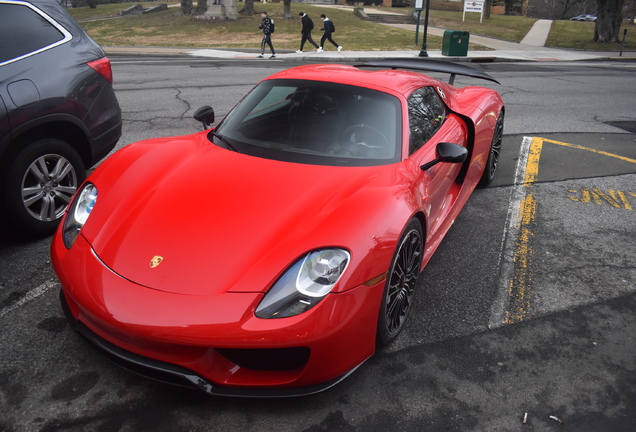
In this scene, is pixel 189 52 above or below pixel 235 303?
below

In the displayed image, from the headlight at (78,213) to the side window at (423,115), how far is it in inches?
78.9

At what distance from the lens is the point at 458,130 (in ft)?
14.9

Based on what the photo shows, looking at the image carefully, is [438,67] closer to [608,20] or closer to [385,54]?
[385,54]

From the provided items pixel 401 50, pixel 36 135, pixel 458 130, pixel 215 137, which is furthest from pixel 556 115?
pixel 401 50

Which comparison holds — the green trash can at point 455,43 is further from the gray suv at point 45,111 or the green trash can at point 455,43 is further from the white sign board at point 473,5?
the white sign board at point 473,5

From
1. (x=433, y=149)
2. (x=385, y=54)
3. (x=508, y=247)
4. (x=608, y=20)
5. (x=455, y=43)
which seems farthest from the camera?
(x=608, y=20)

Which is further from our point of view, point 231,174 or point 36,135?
point 36,135

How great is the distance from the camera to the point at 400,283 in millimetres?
3035

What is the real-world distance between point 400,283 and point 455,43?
20.3m

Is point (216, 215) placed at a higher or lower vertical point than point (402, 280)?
higher

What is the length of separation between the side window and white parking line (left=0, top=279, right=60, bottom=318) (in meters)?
2.56

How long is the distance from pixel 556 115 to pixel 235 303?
903cm

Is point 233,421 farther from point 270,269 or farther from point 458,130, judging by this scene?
point 458,130

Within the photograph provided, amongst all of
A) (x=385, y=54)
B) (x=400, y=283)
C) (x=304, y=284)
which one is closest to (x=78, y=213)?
(x=304, y=284)
